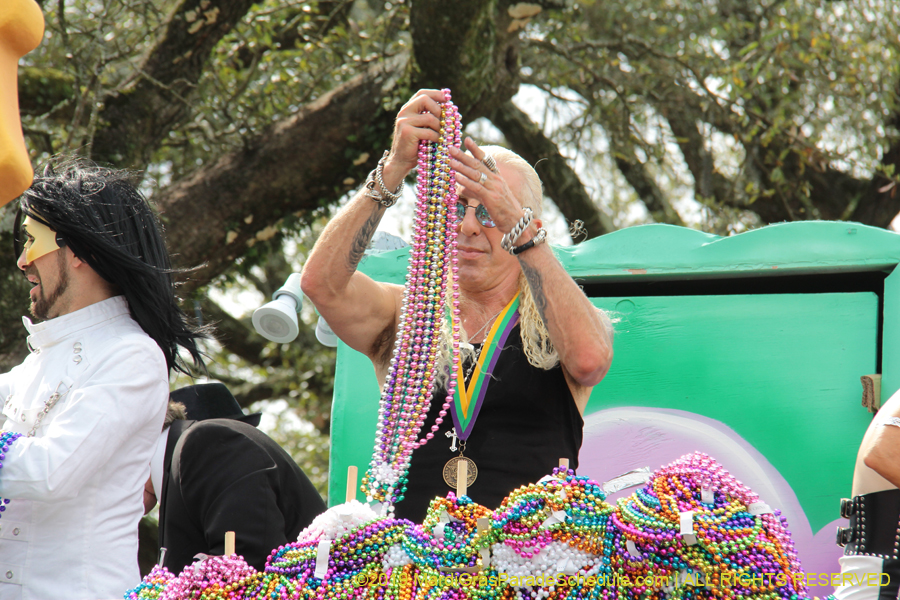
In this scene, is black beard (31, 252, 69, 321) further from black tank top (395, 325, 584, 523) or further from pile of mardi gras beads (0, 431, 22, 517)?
black tank top (395, 325, 584, 523)

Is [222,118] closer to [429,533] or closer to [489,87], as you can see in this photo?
[489,87]

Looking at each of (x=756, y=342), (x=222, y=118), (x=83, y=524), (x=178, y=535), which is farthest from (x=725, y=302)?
(x=222, y=118)

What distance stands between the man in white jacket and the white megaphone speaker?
401 mm

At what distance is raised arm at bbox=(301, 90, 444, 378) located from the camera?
211 cm

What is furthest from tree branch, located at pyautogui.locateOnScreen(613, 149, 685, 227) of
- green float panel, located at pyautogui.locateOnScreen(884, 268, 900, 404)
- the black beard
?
the black beard

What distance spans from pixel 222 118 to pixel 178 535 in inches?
131

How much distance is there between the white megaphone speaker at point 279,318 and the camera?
271 centimetres

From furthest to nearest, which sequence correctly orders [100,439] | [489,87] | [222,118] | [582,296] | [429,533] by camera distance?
[222,118]
[489,87]
[582,296]
[100,439]
[429,533]

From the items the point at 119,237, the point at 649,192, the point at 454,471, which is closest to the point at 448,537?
the point at 454,471

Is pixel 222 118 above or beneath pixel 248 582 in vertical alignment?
above

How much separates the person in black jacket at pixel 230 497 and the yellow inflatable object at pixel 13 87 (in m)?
0.81

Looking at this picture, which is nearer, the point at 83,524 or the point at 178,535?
the point at 83,524

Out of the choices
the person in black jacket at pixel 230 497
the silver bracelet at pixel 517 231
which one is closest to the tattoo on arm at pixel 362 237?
the silver bracelet at pixel 517 231

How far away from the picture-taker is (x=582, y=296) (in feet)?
7.54
